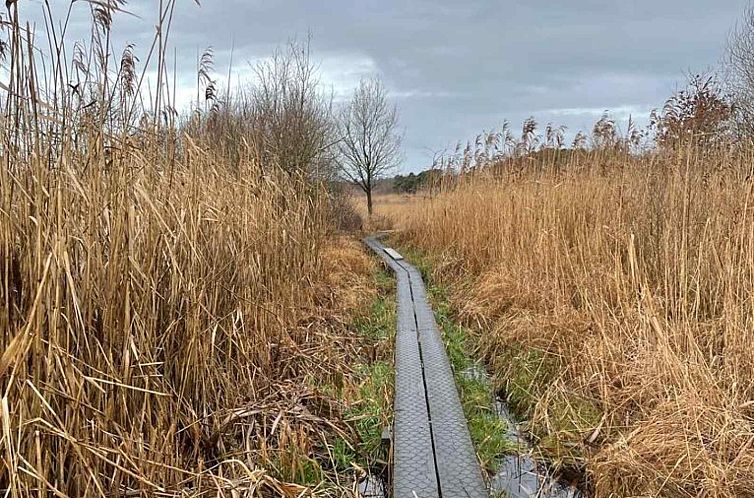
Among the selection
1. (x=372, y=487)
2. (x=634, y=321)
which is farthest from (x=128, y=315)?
(x=634, y=321)

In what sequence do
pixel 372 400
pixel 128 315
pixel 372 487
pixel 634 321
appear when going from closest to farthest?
pixel 128 315 < pixel 372 487 < pixel 372 400 < pixel 634 321

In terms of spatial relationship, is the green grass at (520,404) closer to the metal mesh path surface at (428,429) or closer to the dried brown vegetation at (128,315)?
the metal mesh path surface at (428,429)

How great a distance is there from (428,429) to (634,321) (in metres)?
1.29

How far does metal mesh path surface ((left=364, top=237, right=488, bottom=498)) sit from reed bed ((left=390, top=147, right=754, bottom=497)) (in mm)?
363

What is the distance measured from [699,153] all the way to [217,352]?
9.75 feet

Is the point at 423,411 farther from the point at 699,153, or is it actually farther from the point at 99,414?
the point at 699,153

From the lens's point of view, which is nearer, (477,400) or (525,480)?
(525,480)

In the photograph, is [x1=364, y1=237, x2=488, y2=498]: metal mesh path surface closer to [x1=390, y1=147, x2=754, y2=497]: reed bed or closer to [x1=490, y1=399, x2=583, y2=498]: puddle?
[x1=490, y1=399, x2=583, y2=498]: puddle

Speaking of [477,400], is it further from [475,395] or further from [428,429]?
[428,429]

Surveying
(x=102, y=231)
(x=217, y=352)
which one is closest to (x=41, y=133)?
(x=102, y=231)

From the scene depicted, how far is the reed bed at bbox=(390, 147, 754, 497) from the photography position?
6.42 ft

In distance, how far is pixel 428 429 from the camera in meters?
2.18

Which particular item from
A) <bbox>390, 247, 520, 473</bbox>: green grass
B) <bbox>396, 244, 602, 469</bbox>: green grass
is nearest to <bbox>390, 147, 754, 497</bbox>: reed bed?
<bbox>396, 244, 602, 469</bbox>: green grass

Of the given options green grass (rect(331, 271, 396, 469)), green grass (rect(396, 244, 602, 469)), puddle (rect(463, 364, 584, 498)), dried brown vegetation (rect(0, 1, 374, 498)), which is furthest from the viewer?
green grass (rect(396, 244, 602, 469))
